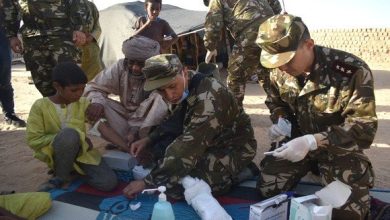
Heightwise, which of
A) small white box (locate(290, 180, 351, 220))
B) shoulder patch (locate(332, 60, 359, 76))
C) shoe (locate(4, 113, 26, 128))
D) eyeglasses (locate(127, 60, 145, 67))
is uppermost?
shoulder patch (locate(332, 60, 359, 76))

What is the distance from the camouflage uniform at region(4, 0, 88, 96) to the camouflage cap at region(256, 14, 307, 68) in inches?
90.7

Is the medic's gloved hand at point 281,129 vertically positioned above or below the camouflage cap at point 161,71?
below

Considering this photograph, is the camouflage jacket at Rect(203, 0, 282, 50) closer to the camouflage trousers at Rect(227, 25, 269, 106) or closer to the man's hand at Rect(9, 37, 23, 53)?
the camouflage trousers at Rect(227, 25, 269, 106)

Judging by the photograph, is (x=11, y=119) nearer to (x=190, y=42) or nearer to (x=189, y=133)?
(x=189, y=133)

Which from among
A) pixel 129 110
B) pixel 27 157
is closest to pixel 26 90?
pixel 27 157

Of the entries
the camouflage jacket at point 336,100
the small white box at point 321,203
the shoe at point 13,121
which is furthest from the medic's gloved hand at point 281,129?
the shoe at point 13,121

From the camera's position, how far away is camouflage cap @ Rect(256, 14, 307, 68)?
2256mm

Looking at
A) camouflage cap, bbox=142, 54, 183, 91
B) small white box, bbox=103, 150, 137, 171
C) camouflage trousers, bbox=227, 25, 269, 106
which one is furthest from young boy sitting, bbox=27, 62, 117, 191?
camouflage trousers, bbox=227, 25, 269, 106

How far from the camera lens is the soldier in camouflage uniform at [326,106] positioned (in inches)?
89.5

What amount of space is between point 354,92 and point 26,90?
7.90 meters

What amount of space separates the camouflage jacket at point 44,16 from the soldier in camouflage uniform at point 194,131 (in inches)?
73.2

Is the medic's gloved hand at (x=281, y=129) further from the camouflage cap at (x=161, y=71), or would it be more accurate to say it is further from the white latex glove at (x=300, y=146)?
the camouflage cap at (x=161, y=71)

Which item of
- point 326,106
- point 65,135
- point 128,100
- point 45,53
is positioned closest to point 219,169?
point 326,106

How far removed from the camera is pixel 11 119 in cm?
505
